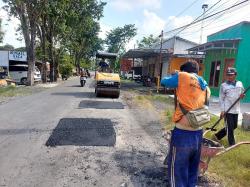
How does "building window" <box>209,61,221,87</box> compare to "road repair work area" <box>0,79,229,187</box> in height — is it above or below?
above

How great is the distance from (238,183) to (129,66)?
63.0 m

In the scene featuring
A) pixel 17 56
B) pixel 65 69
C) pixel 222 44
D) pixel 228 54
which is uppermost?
pixel 222 44

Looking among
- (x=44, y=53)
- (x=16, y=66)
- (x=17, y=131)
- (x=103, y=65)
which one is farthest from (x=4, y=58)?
(x=17, y=131)

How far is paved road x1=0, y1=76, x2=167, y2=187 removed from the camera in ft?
19.7

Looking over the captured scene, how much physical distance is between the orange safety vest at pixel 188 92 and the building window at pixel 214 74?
19.1 m

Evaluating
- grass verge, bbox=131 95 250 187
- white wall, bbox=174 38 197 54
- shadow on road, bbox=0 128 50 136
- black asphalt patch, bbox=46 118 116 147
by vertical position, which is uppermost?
white wall, bbox=174 38 197 54

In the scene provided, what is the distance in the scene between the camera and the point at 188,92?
495cm

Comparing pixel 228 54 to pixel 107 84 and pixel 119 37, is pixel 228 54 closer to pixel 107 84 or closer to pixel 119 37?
pixel 107 84

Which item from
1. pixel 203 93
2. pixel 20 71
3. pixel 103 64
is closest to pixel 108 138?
pixel 203 93

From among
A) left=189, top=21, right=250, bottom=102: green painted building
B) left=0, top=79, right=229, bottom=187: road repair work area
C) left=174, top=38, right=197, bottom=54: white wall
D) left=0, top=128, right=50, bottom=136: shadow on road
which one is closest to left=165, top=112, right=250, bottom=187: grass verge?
left=0, top=79, right=229, bottom=187: road repair work area

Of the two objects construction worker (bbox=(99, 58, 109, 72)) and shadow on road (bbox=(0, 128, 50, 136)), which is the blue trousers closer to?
shadow on road (bbox=(0, 128, 50, 136))

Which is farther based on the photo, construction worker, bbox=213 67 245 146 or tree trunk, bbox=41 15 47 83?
tree trunk, bbox=41 15 47 83

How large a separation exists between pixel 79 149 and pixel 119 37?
317ft

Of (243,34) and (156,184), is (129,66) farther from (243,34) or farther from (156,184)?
(156,184)
